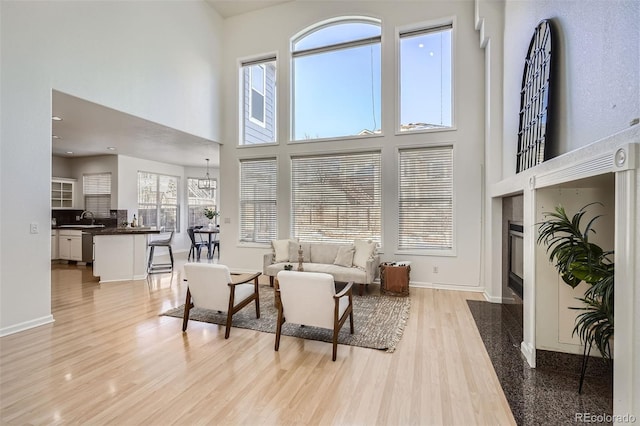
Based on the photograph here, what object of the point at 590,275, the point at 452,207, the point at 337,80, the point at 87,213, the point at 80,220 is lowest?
the point at 590,275

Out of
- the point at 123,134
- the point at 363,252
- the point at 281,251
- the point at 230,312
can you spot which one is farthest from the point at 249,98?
the point at 230,312

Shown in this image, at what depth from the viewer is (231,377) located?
8.30ft

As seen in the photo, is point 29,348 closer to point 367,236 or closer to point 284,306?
point 284,306

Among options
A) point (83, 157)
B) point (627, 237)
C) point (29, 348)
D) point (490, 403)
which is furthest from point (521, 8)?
point (83, 157)

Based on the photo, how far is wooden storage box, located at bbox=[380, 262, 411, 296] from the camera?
4.98 m

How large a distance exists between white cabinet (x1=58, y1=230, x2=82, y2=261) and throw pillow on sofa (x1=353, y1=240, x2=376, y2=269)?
274 inches

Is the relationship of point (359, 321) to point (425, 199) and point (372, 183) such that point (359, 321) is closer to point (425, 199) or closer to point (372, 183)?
point (425, 199)

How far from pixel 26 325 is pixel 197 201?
23.6 feet

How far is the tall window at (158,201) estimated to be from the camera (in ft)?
29.7

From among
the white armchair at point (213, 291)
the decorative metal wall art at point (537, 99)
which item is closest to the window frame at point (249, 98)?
the white armchair at point (213, 291)

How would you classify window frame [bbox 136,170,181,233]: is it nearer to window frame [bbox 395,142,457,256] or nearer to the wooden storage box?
window frame [bbox 395,142,457,256]

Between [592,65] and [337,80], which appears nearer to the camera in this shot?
[592,65]

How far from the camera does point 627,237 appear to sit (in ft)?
4.89

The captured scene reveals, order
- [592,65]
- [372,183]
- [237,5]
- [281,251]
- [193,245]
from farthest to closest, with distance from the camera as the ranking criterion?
[193,245] < [237,5] < [372,183] < [281,251] < [592,65]
